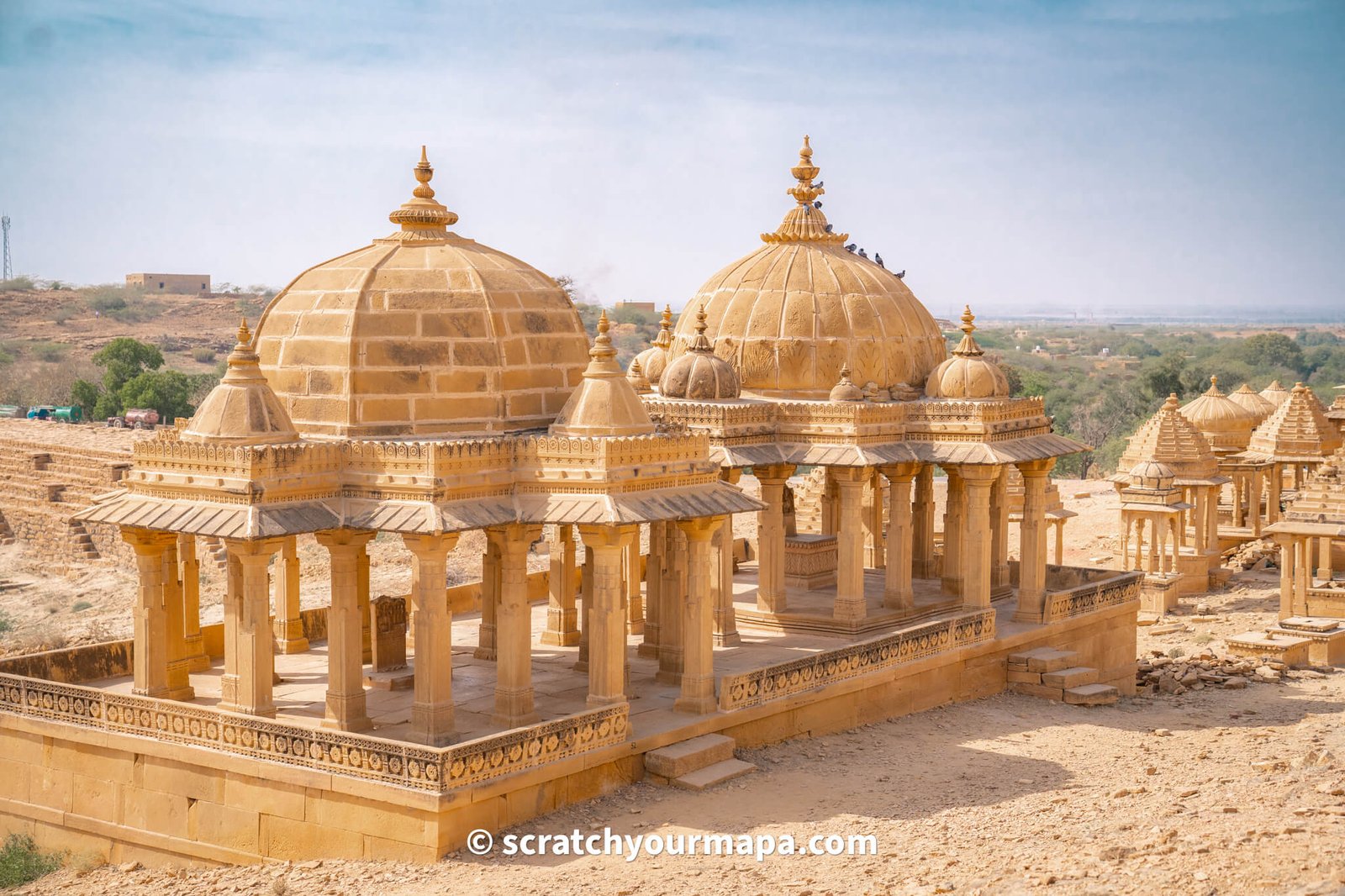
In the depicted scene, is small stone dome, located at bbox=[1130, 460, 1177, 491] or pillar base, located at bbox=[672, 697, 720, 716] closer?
pillar base, located at bbox=[672, 697, 720, 716]

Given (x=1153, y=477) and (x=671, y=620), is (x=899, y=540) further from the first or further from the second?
(x=1153, y=477)

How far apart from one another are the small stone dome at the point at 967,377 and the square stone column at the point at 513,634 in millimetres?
8922

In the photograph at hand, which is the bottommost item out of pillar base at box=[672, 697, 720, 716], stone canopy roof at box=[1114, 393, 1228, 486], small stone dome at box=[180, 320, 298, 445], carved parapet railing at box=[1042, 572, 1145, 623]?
pillar base at box=[672, 697, 720, 716]

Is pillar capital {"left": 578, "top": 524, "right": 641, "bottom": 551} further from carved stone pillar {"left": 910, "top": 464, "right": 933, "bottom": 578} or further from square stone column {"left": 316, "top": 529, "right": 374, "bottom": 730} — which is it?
carved stone pillar {"left": 910, "top": 464, "right": 933, "bottom": 578}

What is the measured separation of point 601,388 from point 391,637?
185 inches

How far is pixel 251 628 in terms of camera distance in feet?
57.6

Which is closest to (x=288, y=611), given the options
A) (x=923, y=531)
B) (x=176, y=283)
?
(x=923, y=531)

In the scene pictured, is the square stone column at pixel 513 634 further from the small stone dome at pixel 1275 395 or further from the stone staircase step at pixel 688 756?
the small stone dome at pixel 1275 395

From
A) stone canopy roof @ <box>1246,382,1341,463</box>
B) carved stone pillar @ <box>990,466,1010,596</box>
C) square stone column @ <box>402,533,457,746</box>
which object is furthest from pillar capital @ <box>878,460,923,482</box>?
stone canopy roof @ <box>1246,382,1341,463</box>

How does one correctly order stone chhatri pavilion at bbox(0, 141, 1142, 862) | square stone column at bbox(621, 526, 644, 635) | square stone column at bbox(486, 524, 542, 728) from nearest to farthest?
stone chhatri pavilion at bbox(0, 141, 1142, 862) → square stone column at bbox(486, 524, 542, 728) → square stone column at bbox(621, 526, 644, 635)

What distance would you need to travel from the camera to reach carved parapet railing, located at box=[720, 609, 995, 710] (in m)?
19.5

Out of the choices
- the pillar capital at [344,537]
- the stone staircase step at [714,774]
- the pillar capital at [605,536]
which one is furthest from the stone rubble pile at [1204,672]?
the pillar capital at [344,537]

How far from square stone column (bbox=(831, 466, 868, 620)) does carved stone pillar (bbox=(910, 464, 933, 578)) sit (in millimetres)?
4118

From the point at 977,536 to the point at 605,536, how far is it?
852cm
